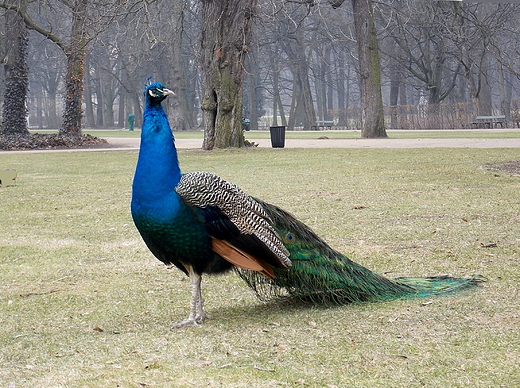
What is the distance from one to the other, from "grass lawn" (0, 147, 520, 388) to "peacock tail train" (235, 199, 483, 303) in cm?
11

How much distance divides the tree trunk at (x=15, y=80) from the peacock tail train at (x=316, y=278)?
26.8 meters

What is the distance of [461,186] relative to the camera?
12.8 m

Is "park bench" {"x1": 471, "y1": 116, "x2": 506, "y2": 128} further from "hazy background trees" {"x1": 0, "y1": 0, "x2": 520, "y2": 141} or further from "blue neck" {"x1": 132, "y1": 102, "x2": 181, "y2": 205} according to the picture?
"blue neck" {"x1": 132, "y1": 102, "x2": 181, "y2": 205}

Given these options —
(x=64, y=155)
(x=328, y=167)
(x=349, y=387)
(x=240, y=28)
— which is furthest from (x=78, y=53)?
(x=349, y=387)

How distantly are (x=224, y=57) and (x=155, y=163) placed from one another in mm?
17972

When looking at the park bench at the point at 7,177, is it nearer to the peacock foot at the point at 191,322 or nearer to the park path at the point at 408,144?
the peacock foot at the point at 191,322

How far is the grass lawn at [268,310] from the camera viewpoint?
4156 mm

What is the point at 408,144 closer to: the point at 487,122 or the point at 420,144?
the point at 420,144

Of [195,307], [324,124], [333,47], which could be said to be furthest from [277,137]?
[333,47]

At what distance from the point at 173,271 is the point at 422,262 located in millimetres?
2266

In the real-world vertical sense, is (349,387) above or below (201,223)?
below

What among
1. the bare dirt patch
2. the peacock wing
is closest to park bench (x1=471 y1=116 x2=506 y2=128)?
the bare dirt patch

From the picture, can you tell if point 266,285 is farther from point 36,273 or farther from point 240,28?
point 240,28

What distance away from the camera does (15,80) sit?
101ft
